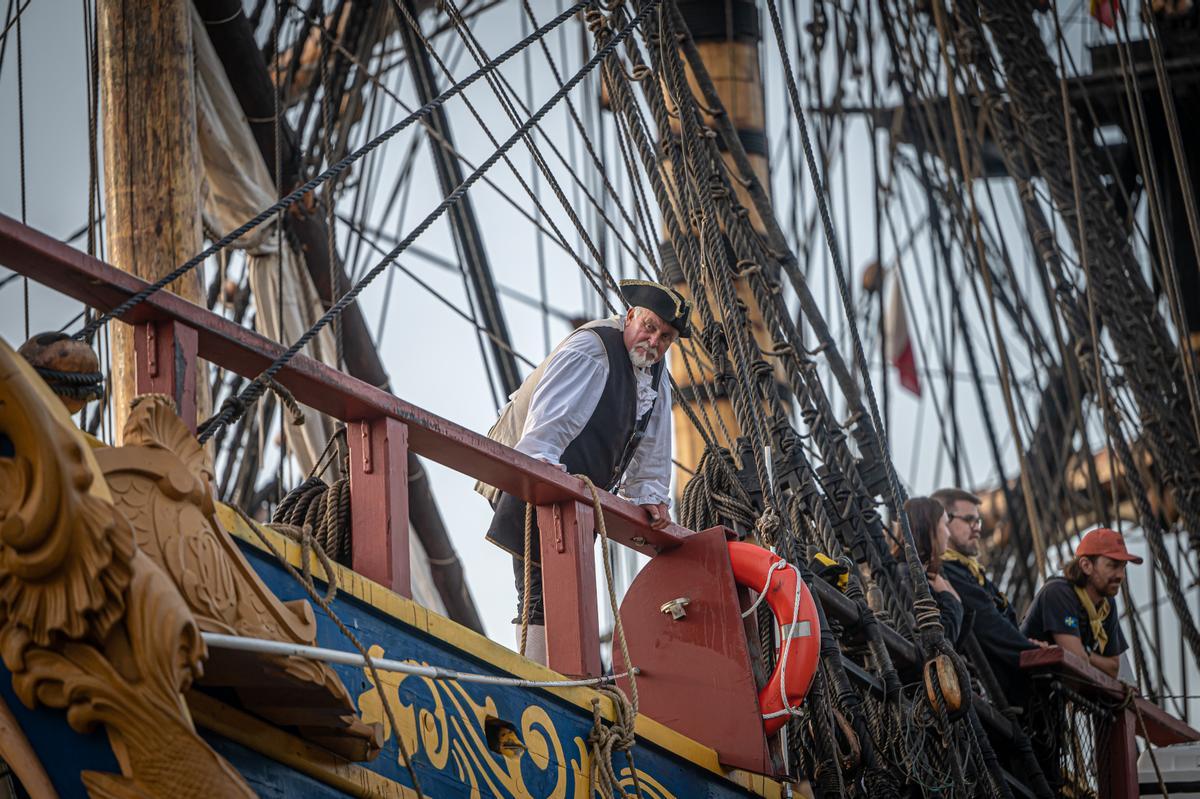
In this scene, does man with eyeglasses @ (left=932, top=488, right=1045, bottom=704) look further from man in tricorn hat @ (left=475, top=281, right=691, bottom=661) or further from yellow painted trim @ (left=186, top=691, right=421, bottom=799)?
yellow painted trim @ (left=186, top=691, right=421, bottom=799)

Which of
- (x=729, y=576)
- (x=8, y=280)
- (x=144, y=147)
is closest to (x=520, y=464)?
(x=729, y=576)

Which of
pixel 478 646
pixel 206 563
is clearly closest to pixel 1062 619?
pixel 478 646

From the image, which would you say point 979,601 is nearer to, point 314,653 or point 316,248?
point 316,248

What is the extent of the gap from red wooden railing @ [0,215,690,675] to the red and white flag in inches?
577

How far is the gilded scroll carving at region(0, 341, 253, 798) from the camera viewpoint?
8.05ft

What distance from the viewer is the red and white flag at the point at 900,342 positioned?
61.9ft

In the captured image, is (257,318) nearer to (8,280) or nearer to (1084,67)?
(8,280)

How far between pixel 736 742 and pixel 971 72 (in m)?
7.01

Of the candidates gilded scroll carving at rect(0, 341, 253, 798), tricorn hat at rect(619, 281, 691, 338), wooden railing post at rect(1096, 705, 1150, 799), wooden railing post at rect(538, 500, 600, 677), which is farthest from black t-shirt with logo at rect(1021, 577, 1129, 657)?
gilded scroll carving at rect(0, 341, 253, 798)

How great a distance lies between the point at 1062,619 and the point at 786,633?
2.55 meters

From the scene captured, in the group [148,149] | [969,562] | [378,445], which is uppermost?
[148,149]

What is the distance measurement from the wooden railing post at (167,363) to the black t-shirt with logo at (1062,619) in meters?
4.31

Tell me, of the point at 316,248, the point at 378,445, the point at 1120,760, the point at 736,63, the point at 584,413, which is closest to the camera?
the point at 378,445

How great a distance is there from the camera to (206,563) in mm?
2746
